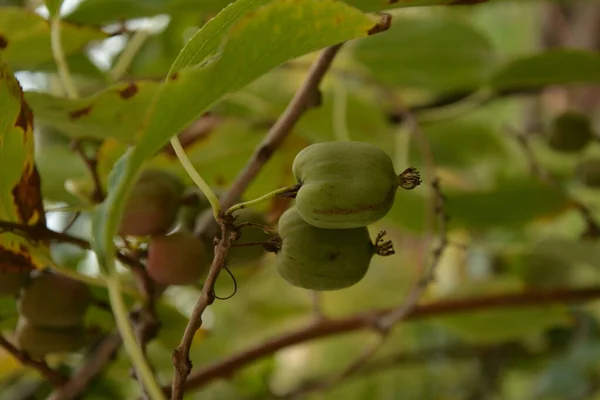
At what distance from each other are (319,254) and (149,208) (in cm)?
12

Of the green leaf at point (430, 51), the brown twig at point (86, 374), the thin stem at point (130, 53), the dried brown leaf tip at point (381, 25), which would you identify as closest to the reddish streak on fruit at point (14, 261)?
the brown twig at point (86, 374)

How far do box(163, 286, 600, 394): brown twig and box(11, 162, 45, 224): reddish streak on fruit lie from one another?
0.16 metres

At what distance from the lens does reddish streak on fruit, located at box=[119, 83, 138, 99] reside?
0.37 m

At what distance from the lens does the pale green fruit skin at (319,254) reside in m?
0.31

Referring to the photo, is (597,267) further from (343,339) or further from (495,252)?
(343,339)

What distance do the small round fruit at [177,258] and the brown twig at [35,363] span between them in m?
0.09

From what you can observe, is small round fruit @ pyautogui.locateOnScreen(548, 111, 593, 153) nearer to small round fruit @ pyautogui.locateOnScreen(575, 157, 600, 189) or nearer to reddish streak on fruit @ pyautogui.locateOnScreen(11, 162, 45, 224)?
small round fruit @ pyautogui.locateOnScreen(575, 157, 600, 189)

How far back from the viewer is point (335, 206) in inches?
11.0

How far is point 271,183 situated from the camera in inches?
25.0

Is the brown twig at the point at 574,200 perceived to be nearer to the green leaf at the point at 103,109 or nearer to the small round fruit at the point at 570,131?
the small round fruit at the point at 570,131

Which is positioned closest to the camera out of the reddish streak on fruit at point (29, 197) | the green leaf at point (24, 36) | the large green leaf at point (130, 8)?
the reddish streak on fruit at point (29, 197)

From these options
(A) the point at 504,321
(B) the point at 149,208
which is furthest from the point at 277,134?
(A) the point at 504,321

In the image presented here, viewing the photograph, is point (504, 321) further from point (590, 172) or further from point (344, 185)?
point (344, 185)

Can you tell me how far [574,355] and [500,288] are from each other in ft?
0.54
